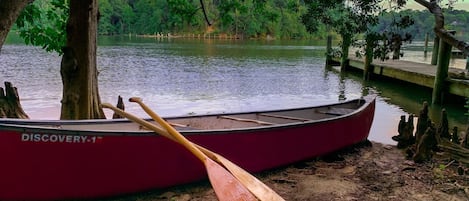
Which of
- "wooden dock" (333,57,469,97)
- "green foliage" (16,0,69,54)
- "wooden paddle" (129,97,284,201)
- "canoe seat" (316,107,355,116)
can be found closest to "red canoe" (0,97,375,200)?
"wooden paddle" (129,97,284,201)

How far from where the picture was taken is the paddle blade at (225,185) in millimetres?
3955

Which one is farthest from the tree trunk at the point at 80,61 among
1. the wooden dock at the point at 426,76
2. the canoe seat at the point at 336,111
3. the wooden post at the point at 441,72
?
the wooden post at the point at 441,72

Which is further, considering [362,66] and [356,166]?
[362,66]

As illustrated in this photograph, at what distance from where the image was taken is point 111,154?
5.02 meters

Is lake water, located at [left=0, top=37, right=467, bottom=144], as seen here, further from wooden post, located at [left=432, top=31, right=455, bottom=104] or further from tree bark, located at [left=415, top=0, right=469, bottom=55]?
tree bark, located at [left=415, top=0, right=469, bottom=55]

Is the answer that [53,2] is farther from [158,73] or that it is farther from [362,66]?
[362,66]

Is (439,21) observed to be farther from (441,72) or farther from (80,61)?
(441,72)

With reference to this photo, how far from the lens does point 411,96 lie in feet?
55.1

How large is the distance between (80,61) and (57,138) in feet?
7.39

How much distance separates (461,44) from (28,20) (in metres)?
6.35

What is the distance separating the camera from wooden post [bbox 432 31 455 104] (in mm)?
13164

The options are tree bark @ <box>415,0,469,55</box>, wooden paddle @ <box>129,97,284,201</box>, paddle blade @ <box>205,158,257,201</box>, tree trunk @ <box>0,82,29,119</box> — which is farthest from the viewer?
tree trunk @ <box>0,82,29,119</box>

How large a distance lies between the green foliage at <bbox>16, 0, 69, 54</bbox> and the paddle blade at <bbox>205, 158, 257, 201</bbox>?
13.6 ft

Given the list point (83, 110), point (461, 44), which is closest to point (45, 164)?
point (83, 110)
